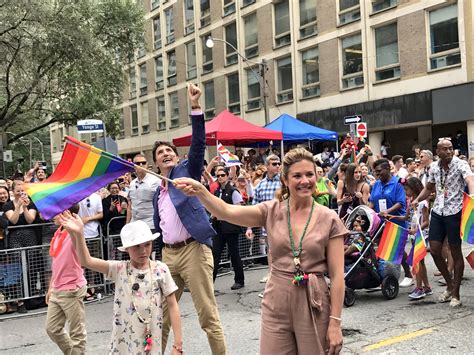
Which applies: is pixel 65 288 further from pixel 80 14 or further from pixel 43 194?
pixel 80 14

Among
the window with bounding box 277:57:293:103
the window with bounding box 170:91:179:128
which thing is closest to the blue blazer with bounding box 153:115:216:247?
the window with bounding box 277:57:293:103

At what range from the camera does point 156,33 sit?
42.9 metres

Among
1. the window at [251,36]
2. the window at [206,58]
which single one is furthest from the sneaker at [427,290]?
the window at [206,58]

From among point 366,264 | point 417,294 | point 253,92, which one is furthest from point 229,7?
point 417,294

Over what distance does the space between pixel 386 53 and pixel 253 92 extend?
9624 millimetres

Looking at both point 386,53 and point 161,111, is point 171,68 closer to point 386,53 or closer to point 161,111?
point 161,111

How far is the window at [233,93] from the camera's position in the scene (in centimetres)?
3381

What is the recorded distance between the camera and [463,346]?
515 cm

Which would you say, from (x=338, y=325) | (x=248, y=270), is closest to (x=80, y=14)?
(x=248, y=270)

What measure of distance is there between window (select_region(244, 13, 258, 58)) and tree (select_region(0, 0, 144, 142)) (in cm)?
996

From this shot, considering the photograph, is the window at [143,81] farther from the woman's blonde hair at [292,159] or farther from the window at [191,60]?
the woman's blonde hair at [292,159]

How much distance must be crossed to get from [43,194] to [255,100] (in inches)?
1134

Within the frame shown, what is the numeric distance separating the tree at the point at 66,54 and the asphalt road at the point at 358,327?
1253 cm

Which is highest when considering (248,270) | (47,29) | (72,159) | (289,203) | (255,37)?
(255,37)
